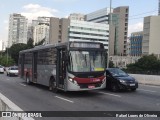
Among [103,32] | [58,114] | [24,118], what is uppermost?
[103,32]

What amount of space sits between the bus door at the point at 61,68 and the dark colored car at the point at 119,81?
3760 mm

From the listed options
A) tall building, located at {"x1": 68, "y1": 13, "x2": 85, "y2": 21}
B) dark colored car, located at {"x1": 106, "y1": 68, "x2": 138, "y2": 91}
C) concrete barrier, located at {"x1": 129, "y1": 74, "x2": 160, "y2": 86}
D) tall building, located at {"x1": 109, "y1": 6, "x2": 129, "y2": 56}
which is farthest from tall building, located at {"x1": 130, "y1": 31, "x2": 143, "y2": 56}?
dark colored car, located at {"x1": 106, "y1": 68, "x2": 138, "y2": 91}

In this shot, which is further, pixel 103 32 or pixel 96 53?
pixel 103 32

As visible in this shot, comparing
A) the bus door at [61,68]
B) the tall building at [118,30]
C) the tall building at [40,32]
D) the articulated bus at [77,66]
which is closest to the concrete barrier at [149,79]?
the articulated bus at [77,66]

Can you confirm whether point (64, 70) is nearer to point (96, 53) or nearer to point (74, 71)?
point (74, 71)

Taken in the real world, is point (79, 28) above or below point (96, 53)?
above

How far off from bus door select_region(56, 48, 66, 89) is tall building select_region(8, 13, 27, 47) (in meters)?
136

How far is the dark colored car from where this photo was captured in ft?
63.6

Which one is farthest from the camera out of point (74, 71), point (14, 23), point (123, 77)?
point (14, 23)

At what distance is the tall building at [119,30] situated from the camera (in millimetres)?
169500

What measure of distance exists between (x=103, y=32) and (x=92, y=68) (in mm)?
112695

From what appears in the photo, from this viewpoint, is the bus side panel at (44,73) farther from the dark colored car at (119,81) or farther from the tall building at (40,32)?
the tall building at (40,32)

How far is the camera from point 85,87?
16.8 metres

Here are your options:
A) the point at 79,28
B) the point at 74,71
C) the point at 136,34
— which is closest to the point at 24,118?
the point at 74,71
